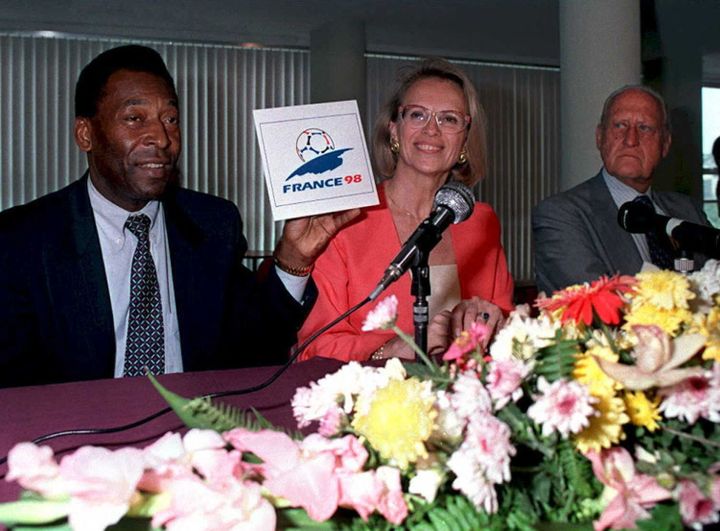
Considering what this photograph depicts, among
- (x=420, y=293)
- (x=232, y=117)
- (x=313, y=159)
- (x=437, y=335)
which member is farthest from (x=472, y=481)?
(x=232, y=117)

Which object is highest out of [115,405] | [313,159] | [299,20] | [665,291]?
[299,20]

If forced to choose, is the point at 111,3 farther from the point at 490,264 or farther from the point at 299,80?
the point at 490,264

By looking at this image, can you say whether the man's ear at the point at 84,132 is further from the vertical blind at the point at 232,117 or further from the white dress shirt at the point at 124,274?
the vertical blind at the point at 232,117

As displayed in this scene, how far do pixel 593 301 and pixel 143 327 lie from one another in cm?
159

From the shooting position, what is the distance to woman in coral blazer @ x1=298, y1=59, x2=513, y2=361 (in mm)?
2475

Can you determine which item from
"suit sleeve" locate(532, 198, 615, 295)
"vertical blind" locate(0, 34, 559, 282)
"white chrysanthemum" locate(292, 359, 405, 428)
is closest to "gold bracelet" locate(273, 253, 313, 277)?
"suit sleeve" locate(532, 198, 615, 295)

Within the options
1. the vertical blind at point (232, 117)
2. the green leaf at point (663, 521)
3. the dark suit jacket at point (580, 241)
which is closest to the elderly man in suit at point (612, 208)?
Answer: the dark suit jacket at point (580, 241)

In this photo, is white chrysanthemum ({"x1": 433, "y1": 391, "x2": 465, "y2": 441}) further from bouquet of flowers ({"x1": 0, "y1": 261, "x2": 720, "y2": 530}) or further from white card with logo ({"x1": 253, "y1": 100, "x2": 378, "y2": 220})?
white card with logo ({"x1": 253, "y1": 100, "x2": 378, "y2": 220})

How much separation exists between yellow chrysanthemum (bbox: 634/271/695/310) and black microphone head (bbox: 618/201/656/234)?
1071 mm

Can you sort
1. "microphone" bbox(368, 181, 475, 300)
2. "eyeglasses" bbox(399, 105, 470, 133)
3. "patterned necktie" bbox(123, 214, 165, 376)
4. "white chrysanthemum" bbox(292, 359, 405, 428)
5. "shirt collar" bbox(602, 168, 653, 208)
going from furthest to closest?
"shirt collar" bbox(602, 168, 653, 208) < "eyeglasses" bbox(399, 105, 470, 133) < "patterned necktie" bbox(123, 214, 165, 376) < "microphone" bbox(368, 181, 475, 300) < "white chrysanthemum" bbox(292, 359, 405, 428)

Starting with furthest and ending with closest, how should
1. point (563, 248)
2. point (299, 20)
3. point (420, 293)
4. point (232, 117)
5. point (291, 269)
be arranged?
point (232, 117) < point (299, 20) < point (563, 248) < point (291, 269) < point (420, 293)

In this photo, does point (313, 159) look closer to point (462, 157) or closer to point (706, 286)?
point (462, 157)

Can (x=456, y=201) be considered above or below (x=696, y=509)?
above

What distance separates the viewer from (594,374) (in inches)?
28.4
